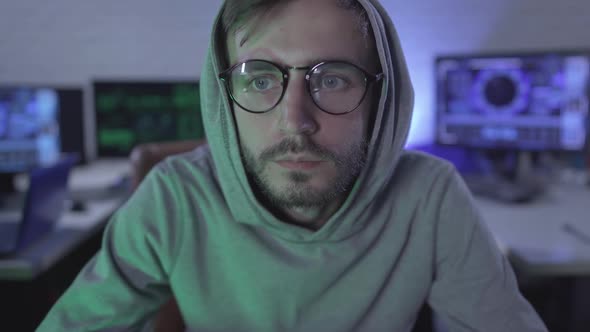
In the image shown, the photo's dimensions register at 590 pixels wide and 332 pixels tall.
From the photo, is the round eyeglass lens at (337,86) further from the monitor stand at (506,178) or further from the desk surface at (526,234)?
the monitor stand at (506,178)

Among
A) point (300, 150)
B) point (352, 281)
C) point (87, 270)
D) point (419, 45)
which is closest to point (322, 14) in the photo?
point (300, 150)

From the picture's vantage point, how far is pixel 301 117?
736 mm

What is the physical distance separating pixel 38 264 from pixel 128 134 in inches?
35.8

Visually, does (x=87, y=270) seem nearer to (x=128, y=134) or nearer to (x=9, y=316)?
(x=9, y=316)

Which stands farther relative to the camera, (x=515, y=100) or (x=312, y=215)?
(x=515, y=100)

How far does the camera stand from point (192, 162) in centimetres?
91

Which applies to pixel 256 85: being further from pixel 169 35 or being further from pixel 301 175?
pixel 169 35

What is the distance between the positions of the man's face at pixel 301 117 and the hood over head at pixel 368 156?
3cm

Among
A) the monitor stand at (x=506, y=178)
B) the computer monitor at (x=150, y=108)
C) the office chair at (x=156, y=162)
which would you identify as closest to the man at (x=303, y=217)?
the office chair at (x=156, y=162)

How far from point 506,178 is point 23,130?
6.02ft

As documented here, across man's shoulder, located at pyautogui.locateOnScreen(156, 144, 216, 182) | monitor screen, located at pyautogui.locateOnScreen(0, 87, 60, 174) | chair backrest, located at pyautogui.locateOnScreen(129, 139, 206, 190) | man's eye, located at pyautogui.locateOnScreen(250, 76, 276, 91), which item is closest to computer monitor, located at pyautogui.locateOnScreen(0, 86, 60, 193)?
monitor screen, located at pyautogui.locateOnScreen(0, 87, 60, 174)

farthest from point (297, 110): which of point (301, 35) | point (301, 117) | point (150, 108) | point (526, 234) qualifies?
point (150, 108)

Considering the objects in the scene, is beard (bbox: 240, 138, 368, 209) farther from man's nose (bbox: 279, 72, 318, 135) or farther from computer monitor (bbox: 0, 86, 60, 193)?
computer monitor (bbox: 0, 86, 60, 193)

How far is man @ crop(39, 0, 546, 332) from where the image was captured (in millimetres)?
773
